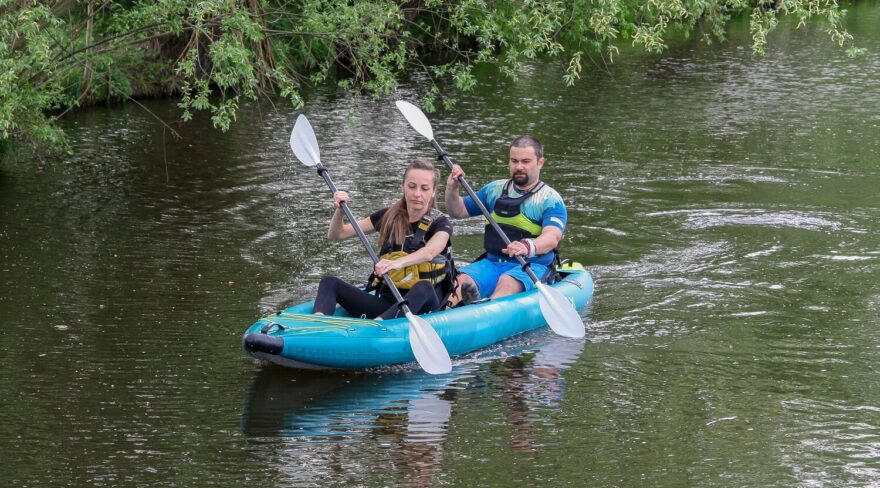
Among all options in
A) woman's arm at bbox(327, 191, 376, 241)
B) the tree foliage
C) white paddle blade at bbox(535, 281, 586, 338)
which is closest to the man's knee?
white paddle blade at bbox(535, 281, 586, 338)

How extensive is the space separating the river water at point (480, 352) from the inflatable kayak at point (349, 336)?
0.13 metres

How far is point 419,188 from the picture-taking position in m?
6.69

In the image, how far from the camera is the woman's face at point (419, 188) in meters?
6.68

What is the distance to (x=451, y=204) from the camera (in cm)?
759

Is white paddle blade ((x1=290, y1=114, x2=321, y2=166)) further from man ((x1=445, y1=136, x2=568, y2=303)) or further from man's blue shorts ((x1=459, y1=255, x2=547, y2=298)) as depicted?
man's blue shorts ((x1=459, y1=255, x2=547, y2=298))

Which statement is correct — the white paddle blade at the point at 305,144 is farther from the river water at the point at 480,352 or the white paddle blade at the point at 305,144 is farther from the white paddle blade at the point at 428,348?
the white paddle blade at the point at 428,348

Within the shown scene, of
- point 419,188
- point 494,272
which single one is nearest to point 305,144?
point 419,188

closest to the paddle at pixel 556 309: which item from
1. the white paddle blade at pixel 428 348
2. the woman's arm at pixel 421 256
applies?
the woman's arm at pixel 421 256

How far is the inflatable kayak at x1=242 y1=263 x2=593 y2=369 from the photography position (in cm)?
630

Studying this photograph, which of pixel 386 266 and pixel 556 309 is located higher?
pixel 386 266

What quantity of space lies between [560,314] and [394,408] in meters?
1.41

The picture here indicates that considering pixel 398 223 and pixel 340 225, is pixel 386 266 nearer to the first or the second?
pixel 398 223

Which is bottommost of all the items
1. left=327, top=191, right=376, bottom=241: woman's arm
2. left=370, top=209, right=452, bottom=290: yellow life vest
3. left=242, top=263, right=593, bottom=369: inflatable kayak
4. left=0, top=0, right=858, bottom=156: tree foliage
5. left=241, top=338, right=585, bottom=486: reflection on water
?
left=241, top=338, right=585, bottom=486: reflection on water

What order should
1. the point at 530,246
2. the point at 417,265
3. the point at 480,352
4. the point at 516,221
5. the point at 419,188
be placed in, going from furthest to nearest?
1. the point at 516,221
2. the point at 530,246
3. the point at 480,352
4. the point at 417,265
5. the point at 419,188
